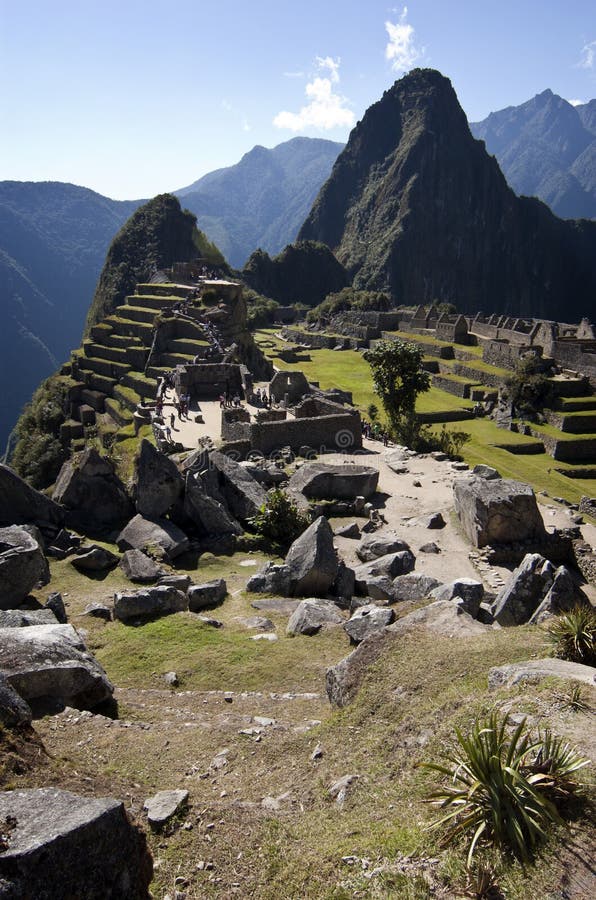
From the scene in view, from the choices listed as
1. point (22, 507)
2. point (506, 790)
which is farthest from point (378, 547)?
point (506, 790)

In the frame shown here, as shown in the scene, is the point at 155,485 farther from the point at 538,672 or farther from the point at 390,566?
the point at 538,672

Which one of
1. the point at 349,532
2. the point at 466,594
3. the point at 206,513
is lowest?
the point at 349,532

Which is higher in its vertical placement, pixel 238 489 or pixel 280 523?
pixel 238 489

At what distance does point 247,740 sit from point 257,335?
261 ft

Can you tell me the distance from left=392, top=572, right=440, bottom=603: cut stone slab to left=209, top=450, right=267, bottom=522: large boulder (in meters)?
5.26

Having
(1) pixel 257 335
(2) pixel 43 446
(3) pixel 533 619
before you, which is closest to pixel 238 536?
(3) pixel 533 619

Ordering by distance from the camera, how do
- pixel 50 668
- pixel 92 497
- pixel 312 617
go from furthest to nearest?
pixel 92 497 → pixel 312 617 → pixel 50 668

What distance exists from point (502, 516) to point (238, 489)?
6.74 meters

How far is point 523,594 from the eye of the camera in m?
10.9

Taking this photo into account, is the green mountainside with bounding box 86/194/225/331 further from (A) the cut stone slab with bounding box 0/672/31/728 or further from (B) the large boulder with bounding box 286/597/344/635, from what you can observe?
(A) the cut stone slab with bounding box 0/672/31/728

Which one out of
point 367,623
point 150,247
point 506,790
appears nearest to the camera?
point 506,790

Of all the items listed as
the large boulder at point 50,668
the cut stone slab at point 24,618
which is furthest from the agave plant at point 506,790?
the cut stone slab at point 24,618

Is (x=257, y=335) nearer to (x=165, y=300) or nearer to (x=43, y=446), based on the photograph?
(x=165, y=300)

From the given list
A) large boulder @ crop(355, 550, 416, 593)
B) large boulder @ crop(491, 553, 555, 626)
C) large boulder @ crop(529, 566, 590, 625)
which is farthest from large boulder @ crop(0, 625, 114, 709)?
large boulder @ crop(355, 550, 416, 593)
